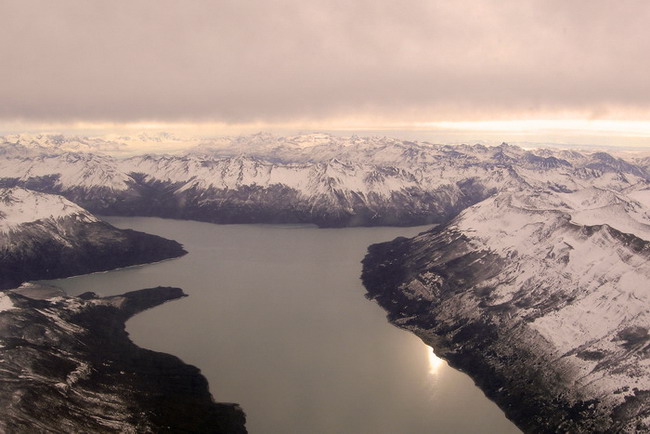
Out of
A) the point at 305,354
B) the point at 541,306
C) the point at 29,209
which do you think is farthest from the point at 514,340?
the point at 29,209

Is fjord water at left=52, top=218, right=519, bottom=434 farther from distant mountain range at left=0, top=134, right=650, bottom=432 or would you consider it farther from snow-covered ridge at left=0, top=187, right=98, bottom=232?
snow-covered ridge at left=0, top=187, right=98, bottom=232

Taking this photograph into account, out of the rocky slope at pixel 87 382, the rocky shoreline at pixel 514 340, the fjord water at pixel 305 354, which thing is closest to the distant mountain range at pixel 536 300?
the rocky shoreline at pixel 514 340

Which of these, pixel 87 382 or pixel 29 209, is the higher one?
pixel 29 209

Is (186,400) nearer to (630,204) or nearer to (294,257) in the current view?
(294,257)

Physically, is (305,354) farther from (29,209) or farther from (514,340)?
(29,209)

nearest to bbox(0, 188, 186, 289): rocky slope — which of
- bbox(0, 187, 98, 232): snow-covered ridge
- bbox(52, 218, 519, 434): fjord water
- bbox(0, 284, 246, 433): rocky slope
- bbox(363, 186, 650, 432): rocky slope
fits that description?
bbox(0, 187, 98, 232): snow-covered ridge

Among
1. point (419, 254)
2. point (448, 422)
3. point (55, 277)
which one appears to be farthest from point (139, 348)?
point (419, 254)
